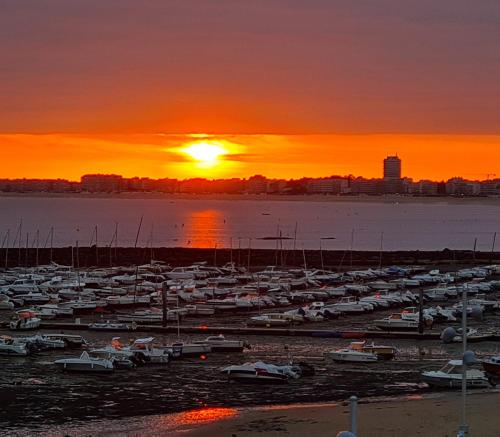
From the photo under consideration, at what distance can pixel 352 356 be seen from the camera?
88.9 ft

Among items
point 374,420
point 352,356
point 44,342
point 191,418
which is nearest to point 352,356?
point 352,356

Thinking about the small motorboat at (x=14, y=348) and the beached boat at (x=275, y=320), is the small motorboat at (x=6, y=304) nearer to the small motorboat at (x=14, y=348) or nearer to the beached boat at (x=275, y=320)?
the beached boat at (x=275, y=320)

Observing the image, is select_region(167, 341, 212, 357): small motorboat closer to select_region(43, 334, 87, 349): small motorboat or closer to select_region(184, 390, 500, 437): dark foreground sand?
select_region(43, 334, 87, 349): small motorboat

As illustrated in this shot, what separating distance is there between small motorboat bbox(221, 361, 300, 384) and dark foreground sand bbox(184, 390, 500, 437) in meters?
2.57

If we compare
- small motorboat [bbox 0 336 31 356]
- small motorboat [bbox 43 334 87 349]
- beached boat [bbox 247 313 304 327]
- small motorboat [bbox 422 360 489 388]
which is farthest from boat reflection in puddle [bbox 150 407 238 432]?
Result: beached boat [bbox 247 313 304 327]

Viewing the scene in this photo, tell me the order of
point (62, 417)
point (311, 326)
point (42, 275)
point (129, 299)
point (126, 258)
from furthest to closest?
point (126, 258) < point (42, 275) < point (129, 299) < point (311, 326) < point (62, 417)

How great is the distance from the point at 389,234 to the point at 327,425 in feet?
399

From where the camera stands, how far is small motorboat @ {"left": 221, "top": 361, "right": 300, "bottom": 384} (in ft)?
78.7

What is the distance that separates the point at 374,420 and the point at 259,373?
462 cm

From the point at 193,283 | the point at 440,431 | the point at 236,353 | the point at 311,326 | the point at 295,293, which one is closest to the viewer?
the point at 440,431

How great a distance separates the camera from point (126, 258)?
71.8 meters

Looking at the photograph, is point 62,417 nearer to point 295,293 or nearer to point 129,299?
point 129,299

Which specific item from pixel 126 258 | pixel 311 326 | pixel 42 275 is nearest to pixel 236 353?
pixel 311 326

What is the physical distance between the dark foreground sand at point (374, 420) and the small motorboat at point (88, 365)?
17.9ft
